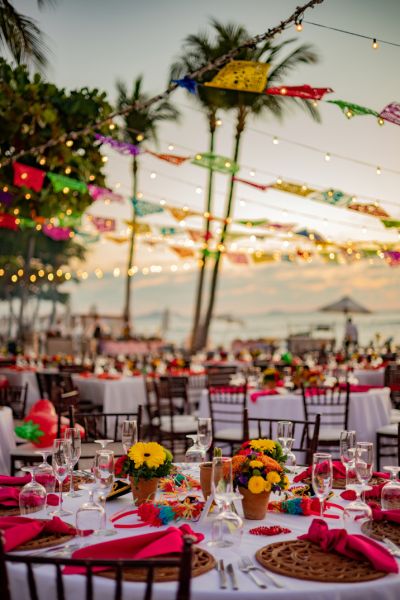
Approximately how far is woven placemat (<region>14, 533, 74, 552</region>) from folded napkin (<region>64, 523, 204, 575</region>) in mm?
147

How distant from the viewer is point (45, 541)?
235 centimetres

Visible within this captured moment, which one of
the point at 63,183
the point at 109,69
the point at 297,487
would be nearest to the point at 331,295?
the point at 109,69

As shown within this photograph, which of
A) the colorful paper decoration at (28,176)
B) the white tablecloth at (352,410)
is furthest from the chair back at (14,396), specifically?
the colorful paper decoration at (28,176)

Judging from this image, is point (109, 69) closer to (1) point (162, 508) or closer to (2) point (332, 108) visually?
(2) point (332, 108)

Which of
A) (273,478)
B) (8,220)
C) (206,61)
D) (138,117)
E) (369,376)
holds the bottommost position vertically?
(273,478)

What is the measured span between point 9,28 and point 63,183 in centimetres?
206

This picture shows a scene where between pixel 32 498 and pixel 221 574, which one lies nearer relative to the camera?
pixel 221 574

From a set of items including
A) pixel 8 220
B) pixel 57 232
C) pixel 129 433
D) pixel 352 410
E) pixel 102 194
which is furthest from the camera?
pixel 57 232

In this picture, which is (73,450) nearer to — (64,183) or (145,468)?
(145,468)

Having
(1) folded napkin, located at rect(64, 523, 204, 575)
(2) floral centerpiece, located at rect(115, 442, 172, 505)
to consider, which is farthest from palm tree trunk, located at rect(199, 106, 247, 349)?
(1) folded napkin, located at rect(64, 523, 204, 575)

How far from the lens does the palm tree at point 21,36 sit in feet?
29.9

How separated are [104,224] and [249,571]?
1173 centimetres

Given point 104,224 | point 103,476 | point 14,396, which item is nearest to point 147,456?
point 103,476

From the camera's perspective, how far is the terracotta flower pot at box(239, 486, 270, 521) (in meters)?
→ 2.66
